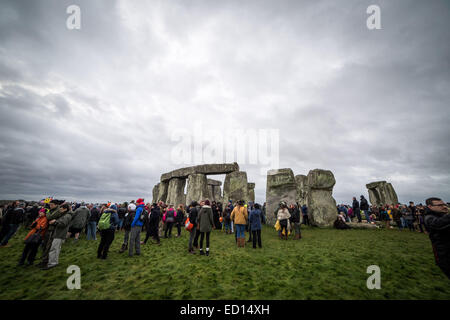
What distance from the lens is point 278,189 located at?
1338 cm

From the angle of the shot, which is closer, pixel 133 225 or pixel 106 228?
pixel 106 228

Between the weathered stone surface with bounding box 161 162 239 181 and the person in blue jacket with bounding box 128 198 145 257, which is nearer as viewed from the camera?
the person in blue jacket with bounding box 128 198 145 257

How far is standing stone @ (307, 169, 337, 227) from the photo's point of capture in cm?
1212

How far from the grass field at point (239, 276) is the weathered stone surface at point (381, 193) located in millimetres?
15351

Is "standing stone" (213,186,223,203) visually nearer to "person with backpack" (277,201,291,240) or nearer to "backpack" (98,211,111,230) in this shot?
"person with backpack" (277,201,291,240)

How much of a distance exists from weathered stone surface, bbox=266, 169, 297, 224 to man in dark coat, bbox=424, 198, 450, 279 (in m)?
9.97

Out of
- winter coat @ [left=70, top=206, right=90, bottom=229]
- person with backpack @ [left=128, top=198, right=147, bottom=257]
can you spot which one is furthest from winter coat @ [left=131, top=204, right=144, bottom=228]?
winter coat @ [left=70, top=206, right=90, bottom=229]

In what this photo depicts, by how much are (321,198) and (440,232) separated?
10.3 metres

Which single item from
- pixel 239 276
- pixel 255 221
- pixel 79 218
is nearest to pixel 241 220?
pixel 255 221

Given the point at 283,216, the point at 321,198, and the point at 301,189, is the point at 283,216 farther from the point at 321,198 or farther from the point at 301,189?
the point at 301,189

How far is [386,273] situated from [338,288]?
1700 millimetres

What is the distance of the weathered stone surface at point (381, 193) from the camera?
17641 mm

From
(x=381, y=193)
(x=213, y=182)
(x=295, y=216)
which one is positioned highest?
(x=213, y=182)

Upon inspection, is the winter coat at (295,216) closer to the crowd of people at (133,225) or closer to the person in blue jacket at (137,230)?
the crowd of people at (133,225)
